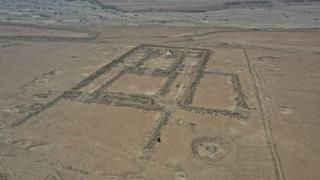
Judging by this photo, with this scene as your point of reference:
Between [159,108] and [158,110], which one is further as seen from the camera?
[159,108]

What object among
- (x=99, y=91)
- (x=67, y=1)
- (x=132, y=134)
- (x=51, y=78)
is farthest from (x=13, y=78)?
(x=67, y=1)

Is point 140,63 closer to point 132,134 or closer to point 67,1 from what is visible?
point 132,134

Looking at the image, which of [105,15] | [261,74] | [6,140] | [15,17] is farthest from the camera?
[105,15]
